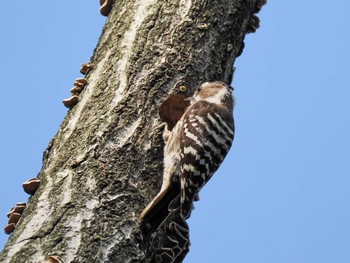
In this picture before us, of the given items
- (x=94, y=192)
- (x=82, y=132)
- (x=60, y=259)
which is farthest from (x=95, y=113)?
(x=60, y=259)

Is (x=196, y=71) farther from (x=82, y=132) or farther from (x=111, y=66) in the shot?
(x=82, y=132)

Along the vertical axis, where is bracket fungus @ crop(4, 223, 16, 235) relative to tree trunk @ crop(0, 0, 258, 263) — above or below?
below

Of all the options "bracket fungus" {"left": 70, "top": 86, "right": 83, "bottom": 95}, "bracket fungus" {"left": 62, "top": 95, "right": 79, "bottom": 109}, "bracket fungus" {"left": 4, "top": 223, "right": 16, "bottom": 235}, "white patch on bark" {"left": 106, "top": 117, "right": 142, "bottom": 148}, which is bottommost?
"bracket fungus" {"left": 4, "top": 223, "right": 16, "bottom": 235}

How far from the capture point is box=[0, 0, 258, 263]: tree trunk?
4.54 metres

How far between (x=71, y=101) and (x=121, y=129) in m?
0.58

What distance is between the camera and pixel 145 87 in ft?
18.0

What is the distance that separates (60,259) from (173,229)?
1.21m

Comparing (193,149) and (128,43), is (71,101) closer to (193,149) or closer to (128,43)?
(128,43)

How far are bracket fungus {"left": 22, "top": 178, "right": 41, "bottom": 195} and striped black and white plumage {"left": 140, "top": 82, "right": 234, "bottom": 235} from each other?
0.76 meters

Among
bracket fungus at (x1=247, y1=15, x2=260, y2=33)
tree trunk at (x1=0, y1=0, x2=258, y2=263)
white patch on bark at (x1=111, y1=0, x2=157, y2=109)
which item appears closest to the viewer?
tree trunk at (x1=0, y1=0, x2=258, y2=263)

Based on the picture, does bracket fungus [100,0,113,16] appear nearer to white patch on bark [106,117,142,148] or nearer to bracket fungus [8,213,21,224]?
white patch on bark [106,117,142,148]

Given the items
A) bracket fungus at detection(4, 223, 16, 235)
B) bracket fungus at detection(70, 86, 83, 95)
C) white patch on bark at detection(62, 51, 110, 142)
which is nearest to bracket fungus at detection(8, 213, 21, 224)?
bracket fungus at detection(4, 223, 16, 235)

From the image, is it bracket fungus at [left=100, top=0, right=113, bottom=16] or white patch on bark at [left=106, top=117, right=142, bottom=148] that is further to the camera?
bracket fungus at [left=100, top=0, right=113, bottom=16]

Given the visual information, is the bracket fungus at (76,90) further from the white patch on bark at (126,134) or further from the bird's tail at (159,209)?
the bird's tail at (159,209)
